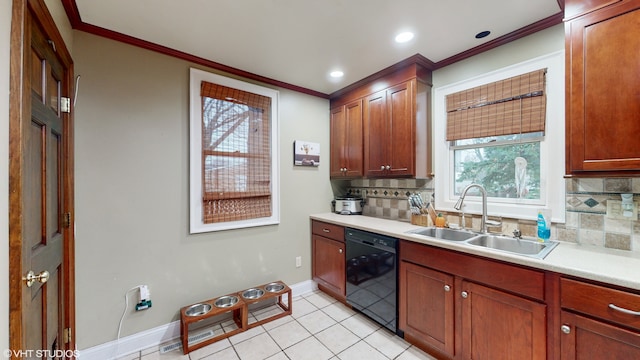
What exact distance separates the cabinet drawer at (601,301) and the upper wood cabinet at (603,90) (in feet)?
2.08

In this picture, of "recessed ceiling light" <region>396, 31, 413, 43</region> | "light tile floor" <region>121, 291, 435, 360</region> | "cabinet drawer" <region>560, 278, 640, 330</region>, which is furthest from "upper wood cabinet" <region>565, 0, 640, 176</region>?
"light tile floor" <region>121, 291, 435, 360</region>

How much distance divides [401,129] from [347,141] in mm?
750

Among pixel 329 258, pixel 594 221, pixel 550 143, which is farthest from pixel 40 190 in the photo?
pixel 594 221

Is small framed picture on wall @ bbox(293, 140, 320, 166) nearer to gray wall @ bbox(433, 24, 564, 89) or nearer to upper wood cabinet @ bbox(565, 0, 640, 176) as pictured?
gray wall @ bbox(433, 24, 564, 89)

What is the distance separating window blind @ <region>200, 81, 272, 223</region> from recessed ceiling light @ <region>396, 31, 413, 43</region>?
143 centimetres

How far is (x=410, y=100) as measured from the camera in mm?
2346

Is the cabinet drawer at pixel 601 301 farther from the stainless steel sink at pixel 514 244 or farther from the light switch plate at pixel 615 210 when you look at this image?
the light switch plate at pixel 615 210

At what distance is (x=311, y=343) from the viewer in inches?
80.7

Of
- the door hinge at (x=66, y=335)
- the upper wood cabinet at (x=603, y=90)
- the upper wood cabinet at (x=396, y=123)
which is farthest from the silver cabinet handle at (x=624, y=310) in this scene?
the door hinge at (x=66, y=335)

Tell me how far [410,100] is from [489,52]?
2.31 ft

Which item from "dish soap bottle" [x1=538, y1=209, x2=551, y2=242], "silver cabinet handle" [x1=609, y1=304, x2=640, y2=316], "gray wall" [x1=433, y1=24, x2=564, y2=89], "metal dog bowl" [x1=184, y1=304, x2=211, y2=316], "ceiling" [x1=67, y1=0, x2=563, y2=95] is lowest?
"metal dog bowl" [x1=184, y1=304, x2=211, y2=316]

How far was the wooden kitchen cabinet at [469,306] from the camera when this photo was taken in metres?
1.39

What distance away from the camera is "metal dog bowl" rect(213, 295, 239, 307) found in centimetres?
225

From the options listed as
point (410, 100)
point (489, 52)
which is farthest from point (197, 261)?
point (489, 52)
